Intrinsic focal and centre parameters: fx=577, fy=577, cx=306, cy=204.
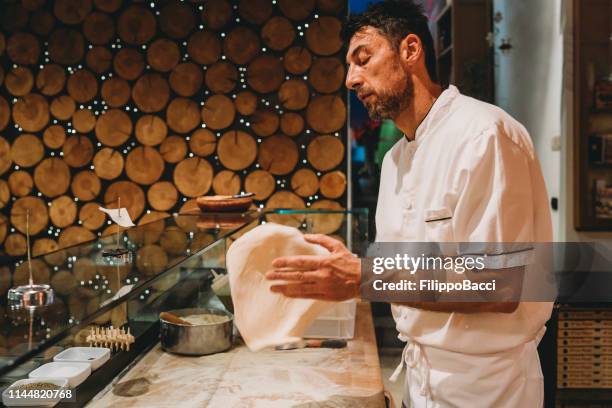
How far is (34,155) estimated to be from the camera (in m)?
4.76

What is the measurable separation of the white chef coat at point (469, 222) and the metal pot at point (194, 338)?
2.52ft

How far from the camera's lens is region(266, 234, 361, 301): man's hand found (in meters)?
1.05

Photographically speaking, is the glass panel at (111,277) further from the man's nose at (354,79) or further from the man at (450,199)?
the man's nose at (354,79)

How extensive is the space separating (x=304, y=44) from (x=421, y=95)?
3.25 meters

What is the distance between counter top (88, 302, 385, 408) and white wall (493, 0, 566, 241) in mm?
2132

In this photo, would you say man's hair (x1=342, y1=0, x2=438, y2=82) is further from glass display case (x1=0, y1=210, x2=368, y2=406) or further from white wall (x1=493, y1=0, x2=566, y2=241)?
white wall (x1=493, y1=0, x2=566, y2=241)

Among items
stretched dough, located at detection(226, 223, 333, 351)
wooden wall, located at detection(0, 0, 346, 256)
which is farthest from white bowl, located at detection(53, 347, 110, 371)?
wooden wall, located at detection(0, 0, 346, 256)

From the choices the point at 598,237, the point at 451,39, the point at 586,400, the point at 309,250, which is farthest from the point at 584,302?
the point at 451,39

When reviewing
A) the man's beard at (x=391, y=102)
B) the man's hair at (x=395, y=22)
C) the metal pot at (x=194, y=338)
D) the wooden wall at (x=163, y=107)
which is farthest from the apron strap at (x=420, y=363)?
the wooden wall at (x=163, y=107)

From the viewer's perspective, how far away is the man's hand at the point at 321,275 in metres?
1.05

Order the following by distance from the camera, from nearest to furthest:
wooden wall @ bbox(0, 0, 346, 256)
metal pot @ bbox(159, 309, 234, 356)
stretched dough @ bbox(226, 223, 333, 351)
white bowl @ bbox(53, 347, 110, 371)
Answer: stretched dough @ bbox(226, 223, 333, 351)
white bowl @ bbox(53, 347, 110, 371)
metal pot @ bbox(159, 309, 234, 356)
wooden wall @ bbox(0, 0, 346, 256)

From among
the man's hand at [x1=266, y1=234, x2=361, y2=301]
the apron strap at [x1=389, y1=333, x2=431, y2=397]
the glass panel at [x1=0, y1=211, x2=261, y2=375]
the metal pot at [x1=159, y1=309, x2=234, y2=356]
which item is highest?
the man's hand at [x1=266, y1=234, x2=361, y2=301]

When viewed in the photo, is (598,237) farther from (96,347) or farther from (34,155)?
(34,155)

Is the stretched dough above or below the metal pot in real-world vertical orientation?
above
